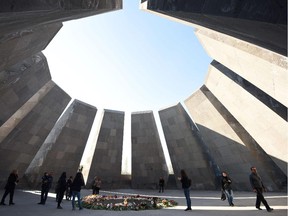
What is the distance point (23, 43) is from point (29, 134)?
874 cm

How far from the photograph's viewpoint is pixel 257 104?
39.3 feet

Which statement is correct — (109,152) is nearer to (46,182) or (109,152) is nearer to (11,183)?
(46,182)

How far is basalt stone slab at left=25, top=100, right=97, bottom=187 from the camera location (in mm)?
17281

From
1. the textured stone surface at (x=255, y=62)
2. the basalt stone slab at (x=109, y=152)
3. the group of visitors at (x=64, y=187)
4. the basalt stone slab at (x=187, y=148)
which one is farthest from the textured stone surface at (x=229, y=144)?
the group of visitors at (x=64, y=187)

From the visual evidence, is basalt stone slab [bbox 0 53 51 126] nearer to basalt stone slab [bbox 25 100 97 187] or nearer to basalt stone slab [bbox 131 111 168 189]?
basalt stone slab [bbox 25 100 97 187]

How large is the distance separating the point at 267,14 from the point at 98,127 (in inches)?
712

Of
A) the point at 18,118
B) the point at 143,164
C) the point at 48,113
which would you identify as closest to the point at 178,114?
the point at 143,164

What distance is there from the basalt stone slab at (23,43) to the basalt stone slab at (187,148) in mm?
12133

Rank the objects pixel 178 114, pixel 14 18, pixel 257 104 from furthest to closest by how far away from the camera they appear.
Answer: pixel 178 114 → pixel 257 104 → pixel 14 18

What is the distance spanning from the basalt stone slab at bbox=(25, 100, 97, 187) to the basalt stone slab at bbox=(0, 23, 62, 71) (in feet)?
28.9

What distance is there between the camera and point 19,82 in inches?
513

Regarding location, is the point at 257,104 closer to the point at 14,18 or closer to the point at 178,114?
the point at 178,114

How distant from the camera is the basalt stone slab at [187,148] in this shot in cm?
1770

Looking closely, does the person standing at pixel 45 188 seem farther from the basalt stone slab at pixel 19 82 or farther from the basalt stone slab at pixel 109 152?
the basalt stone slab at pixel 109 152
